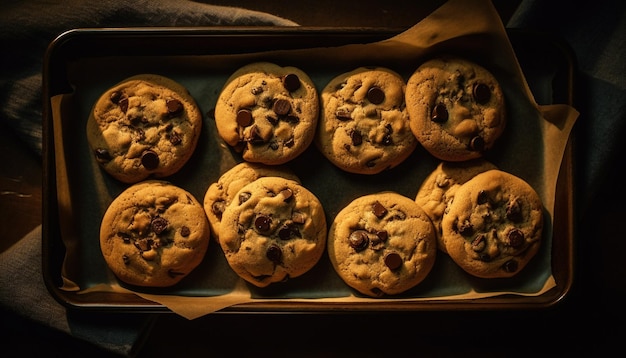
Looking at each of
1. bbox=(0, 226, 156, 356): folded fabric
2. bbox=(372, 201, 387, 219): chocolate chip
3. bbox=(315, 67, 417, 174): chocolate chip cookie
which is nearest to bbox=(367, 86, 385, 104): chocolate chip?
bbox=(315, 67, 417, 174): chocolate chip cookie

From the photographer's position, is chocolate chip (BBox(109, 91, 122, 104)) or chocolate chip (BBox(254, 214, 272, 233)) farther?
chocolate chip (BBox(109, 91, 122, 104))

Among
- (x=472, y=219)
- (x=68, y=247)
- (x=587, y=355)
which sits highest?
(x=472, y=219)

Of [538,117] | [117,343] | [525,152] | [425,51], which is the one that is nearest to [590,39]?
[538,117]

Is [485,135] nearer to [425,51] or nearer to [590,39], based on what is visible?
[425,51]

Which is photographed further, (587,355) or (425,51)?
(587,355)

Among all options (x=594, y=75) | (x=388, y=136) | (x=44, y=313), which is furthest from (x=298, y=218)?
(x=594, y=75)

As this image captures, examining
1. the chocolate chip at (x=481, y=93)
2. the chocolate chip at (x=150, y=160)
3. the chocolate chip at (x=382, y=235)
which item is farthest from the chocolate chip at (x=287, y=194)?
the chocolate chip at (x=481, y=93)

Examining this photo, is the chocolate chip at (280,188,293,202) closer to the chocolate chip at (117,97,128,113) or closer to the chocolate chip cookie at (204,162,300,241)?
the chocolate chip cookie at (204,162,300,241)

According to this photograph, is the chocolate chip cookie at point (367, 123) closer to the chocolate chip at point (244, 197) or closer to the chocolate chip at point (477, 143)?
the chocolate chip at point (477, 143)
